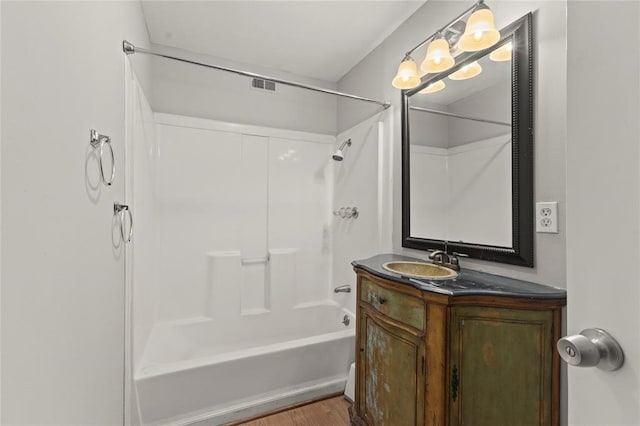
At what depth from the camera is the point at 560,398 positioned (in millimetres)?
1039

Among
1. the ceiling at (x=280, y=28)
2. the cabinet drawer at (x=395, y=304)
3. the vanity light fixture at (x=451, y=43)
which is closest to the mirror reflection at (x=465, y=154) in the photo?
the vanity light fixture at (x=451, y=43)

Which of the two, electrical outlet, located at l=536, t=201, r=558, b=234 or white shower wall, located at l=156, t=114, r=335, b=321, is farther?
white shower wall, located at l=156, t=114, r=335, b=321

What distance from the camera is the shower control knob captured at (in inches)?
16.4

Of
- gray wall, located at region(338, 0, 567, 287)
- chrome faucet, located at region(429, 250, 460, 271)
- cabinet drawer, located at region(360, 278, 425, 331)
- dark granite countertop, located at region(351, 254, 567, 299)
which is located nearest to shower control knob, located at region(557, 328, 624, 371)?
dark granite countertop, located at region(351, 254, 567, 299)

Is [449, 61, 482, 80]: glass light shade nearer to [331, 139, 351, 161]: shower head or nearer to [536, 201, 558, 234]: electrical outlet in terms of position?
[536, 201, 558, 234]: electrical outlet

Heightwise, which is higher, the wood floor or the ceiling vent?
the ceiling vent

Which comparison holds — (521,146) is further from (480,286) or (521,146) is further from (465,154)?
(480,286)

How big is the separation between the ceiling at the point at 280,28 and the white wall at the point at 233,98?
15 cm

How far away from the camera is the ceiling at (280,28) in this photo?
1.84 m

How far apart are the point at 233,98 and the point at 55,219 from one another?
83.4 inches

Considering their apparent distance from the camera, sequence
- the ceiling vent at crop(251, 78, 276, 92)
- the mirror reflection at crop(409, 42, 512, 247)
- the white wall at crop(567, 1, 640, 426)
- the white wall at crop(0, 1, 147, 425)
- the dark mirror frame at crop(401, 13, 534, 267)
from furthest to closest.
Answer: the ceiling vent at crop(251, 78, 276, 92), the mirror reflection at crop(409, 42, 512, 247), the dark mirror frame at crop(401, 13, 534, 267), the white wall at crop(0, 1, 147, 425), the white wall at crop(567, 1, 640, 426)

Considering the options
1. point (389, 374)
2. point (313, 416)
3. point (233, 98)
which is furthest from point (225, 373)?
point (233, 98)

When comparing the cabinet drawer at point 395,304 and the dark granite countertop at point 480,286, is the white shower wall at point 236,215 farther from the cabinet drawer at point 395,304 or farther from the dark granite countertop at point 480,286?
the dark granite countertop at point 480,286

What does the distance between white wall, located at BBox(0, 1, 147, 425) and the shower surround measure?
0.44 meters
